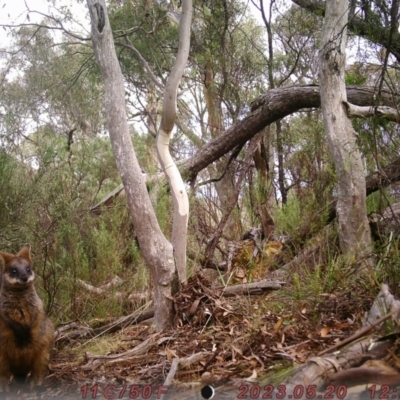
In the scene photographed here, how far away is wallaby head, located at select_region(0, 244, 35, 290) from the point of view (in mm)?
5059

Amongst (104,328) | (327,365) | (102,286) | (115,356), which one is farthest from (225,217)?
(327,365)

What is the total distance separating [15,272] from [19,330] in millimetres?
497

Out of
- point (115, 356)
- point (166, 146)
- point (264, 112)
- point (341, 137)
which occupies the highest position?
point (264, 112)

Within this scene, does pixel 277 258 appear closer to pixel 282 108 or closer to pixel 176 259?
pixel 176 259

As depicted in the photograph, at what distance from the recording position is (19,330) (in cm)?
503

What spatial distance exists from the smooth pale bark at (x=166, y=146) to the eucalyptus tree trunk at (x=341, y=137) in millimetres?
1636

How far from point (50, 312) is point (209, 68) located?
776 centimetres

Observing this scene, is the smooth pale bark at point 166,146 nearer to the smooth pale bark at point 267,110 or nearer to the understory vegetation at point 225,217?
the understory vegetation at point 225,217

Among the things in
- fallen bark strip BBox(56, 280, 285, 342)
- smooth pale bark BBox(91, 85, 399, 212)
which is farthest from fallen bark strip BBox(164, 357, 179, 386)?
smooth pale bark BBox(91, 85, 399, 212)

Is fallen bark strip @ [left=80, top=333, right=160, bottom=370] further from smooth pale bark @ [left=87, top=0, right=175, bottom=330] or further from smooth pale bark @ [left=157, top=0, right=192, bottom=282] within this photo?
smooth pale bark @ [left=157, top=0, right=192, bottom=282]

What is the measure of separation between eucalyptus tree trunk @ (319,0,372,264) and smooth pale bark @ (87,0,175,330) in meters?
2.02

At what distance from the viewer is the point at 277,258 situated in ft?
25.4

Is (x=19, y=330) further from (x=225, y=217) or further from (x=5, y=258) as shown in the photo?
(x=225, y=217)
